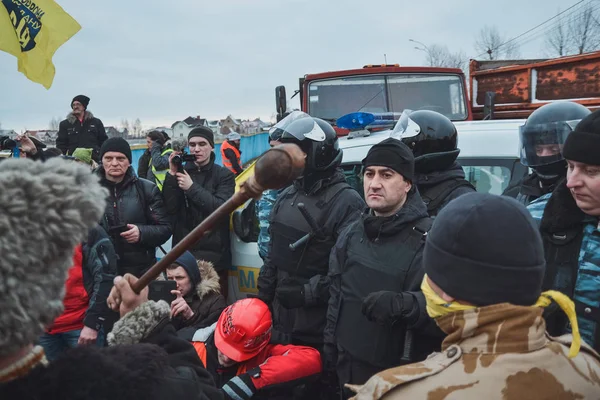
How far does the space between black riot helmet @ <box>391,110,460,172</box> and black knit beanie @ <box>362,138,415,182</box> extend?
71cm

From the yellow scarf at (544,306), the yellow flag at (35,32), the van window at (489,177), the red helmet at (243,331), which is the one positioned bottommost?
the red helmet at (243,331)

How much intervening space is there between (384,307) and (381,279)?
0.27 meters

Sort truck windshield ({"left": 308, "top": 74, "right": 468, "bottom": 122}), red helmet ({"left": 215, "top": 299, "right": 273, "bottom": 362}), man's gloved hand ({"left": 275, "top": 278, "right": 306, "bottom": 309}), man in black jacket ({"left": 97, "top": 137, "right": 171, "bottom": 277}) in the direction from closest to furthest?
red helmet ({"left": 215, "top": 299, "right": 273, "bottom": 362}) < man's gloved hand ({"left": 275, "top": 278, "right": 306, "bottom": 309}) < man in black jacket ({"left": 97, "top": 137, "right": 171, "bottom": 277}) < truck windshield ({"left": 308, "top": 74, "right": 468, "bottom": 122})

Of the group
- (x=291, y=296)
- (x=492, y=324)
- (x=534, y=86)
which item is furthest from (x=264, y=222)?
(x=534, y=86)

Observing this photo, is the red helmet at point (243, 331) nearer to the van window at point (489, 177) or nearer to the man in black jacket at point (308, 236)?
the man in black jacket at point (308, 236)

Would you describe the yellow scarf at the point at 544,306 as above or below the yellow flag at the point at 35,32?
below

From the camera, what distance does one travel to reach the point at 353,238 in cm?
290

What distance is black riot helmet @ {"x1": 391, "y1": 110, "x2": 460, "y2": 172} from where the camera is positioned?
11.8ft

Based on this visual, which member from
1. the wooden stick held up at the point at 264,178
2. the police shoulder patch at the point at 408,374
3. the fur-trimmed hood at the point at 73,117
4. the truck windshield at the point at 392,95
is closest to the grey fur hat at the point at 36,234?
the wooden stick held up at the point at 264,178

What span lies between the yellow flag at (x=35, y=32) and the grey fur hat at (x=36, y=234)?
2.86 metres

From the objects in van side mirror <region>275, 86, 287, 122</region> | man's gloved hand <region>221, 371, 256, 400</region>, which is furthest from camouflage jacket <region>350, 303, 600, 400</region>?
van side mirror <region>275, 86, 287, 122</region>

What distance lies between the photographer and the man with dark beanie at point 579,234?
80.3 inches

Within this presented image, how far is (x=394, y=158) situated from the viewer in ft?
9.56

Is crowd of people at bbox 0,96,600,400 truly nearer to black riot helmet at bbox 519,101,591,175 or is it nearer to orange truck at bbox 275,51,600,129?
black riot helmet at bbox 519,101,591,175
